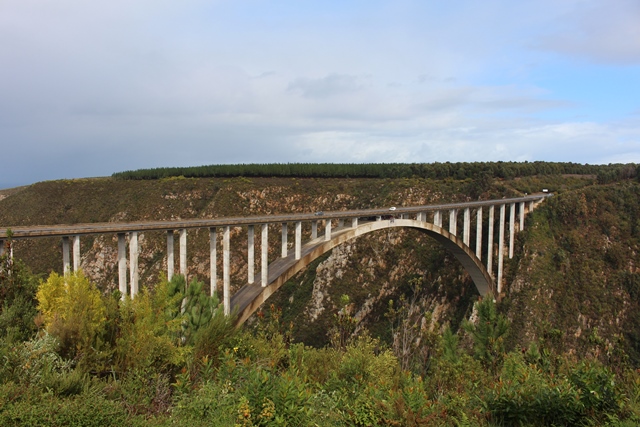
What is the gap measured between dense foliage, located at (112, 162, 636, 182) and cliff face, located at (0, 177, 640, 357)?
5539 millimetres

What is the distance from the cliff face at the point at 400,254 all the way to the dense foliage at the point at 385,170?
18.2 ft

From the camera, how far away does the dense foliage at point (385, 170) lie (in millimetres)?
72562

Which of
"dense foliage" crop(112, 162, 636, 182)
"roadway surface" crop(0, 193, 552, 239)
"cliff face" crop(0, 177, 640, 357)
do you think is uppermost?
"dense foliage" crop(112, 162, 636, 182)

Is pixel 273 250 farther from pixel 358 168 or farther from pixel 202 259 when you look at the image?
pixel 358 168

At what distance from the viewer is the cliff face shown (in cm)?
4388

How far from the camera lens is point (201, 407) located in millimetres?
8445

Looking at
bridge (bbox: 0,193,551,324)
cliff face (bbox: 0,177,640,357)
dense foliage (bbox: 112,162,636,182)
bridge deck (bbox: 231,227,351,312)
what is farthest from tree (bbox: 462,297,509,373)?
dense foliage (bbox: 112,162,636,182)

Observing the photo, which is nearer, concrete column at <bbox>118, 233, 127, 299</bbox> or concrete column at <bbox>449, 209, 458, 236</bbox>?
concrete column at <bbox>118, 233, 127, 299</bbox>

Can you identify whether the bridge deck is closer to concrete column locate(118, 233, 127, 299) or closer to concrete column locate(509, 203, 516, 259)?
concrete column locate(118, 233, 127, 299)

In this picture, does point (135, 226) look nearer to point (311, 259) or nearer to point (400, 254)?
point (311, 259)

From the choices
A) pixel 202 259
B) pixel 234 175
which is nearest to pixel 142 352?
pixel 202 259

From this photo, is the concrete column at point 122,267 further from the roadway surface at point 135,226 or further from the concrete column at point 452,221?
the concrete column at point 452,221

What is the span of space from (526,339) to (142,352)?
37021 mm

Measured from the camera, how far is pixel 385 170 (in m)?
81.8
